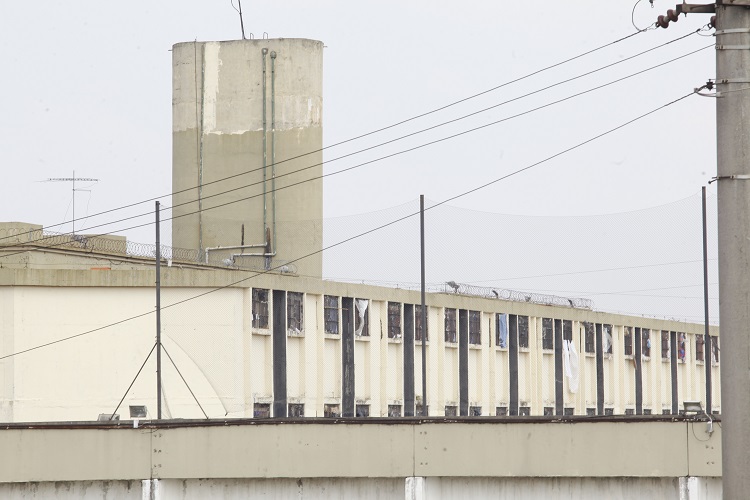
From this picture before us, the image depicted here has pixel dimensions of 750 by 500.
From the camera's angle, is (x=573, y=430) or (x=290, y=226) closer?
(x=573, y=430)

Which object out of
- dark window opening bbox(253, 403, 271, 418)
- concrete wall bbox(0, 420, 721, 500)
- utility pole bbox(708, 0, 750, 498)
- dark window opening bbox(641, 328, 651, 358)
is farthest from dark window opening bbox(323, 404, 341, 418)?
utility pole bbox(708, 0, 750, 498)

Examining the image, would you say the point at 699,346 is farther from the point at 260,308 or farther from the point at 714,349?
the point at 260,308

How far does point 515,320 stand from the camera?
1984 inches

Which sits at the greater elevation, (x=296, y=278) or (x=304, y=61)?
(x=304, y=61)

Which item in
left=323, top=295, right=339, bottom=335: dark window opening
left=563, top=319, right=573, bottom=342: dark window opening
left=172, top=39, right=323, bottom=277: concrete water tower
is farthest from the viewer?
left=563, top=319, right=573, bottom=342: dark window opening

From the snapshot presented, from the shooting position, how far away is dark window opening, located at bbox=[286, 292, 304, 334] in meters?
38.1

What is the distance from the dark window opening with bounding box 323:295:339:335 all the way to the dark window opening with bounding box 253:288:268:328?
3103 mm

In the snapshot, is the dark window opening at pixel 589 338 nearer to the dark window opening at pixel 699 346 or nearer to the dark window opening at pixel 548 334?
the dark window opening at pixel 548 334

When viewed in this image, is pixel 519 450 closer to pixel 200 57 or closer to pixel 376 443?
pixel 376 443

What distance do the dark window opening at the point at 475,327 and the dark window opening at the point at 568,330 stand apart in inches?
245

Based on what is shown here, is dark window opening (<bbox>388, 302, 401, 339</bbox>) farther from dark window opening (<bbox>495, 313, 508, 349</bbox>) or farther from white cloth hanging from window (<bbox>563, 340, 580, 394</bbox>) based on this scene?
white cloth hanging from window (<bbox>563, 340, 580, 394</bbox>)

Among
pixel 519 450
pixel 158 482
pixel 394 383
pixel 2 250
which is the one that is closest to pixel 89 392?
pixel 2 250

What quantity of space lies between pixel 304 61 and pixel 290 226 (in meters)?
5.63

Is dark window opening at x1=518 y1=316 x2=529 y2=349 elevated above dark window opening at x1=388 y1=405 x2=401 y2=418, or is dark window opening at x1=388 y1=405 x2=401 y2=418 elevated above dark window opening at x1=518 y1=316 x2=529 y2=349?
dark window opening at x1=518 y1=316 x2=529 y2=349
